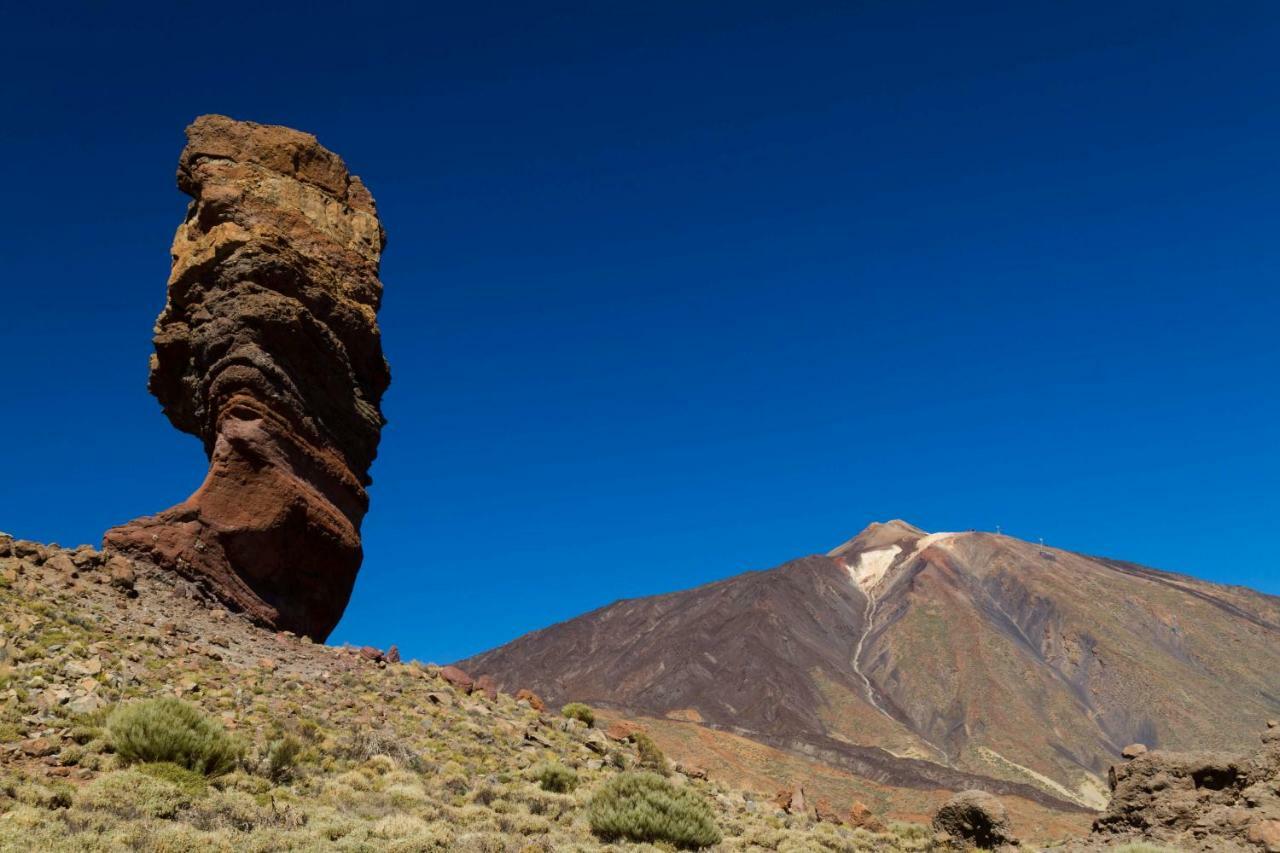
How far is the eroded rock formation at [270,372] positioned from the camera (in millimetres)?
17656

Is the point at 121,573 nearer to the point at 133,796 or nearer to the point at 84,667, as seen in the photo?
the point at 84,667

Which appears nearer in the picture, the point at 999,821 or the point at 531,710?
the point at 999,821

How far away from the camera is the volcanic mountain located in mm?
86312

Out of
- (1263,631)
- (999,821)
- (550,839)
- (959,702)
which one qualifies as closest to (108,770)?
(550,839)

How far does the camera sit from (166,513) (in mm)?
→ 17344

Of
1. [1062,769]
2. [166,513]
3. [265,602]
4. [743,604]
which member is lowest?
[1062,769]

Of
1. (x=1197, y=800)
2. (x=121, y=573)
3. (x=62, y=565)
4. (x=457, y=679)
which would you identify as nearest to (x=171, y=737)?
(x=121, y=573)

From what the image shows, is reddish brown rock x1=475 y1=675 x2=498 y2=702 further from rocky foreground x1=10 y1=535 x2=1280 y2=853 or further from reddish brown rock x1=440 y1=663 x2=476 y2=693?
rocky foreground x1=10 y1=535 x2=1280 y2=853

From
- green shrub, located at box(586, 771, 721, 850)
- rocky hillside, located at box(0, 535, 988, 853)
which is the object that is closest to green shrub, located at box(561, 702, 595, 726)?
rocky hillside, located at box(0, 535, 988, 853)

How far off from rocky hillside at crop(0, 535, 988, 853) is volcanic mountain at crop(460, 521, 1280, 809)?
42961 millimetres

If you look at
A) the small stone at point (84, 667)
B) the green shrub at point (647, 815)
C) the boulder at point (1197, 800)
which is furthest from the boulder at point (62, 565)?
the boulder at point (1197, 800)

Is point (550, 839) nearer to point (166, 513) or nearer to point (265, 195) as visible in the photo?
point (166, 513)

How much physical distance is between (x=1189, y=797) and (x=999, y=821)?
3.41 m

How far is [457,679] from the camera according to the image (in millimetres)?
19734
